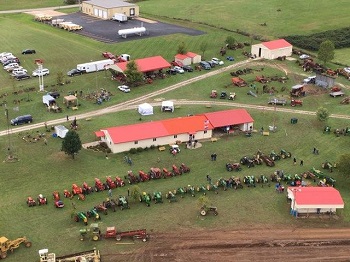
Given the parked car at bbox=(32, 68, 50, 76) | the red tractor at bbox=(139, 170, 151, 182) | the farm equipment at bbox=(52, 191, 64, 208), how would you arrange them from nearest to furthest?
the farm equipment at bbox=(52, 191, 64, 208) < the red tractor at bbox=(139, 170, 151, 182) < the parked car at bbox=(32, 68, 50, 76)

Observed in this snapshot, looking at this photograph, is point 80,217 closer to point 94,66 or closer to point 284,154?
point 284,154

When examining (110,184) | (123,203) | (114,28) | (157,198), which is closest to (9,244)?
(123,203)

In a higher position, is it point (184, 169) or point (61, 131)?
point (61, 131)

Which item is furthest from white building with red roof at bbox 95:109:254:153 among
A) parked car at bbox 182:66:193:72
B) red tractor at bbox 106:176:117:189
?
parked car at bbox 182:66:193:72

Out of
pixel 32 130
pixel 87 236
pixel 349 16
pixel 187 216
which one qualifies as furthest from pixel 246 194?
pixel 349 16

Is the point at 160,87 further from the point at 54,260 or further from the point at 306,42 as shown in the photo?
the point at 54,260

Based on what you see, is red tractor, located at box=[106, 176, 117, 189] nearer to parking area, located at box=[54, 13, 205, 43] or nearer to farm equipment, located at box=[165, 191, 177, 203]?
farm equipment, located at box=[165, 191, 177, 203]
